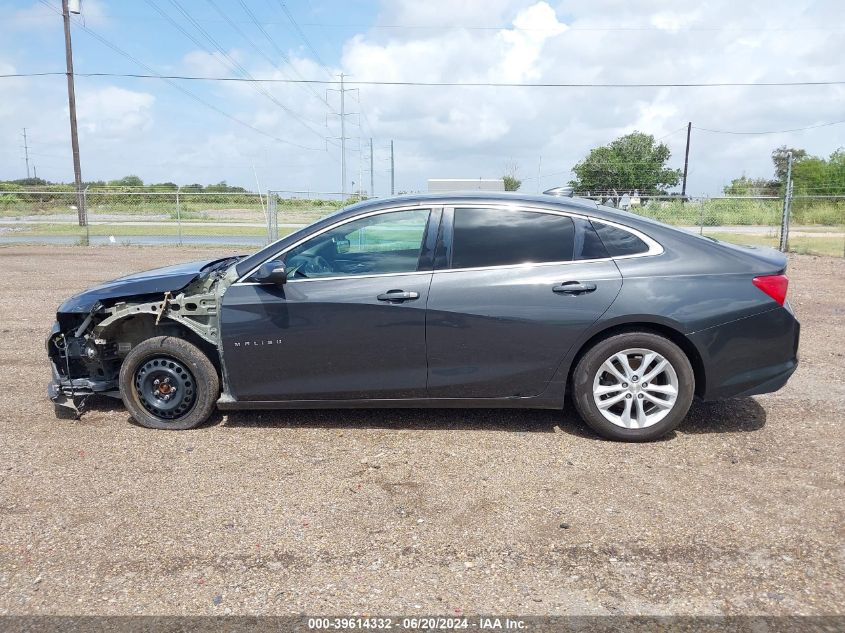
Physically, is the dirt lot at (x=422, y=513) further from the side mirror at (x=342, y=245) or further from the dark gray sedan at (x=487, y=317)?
the side mirror at (x=342, y=245)

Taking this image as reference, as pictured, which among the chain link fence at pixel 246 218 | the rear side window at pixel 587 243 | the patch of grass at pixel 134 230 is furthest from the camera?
the patch of grass at pixel 134 230

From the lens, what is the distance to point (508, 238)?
430 cm

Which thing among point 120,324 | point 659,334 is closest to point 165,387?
point 120,324

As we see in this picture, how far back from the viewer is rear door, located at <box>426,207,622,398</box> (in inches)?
163

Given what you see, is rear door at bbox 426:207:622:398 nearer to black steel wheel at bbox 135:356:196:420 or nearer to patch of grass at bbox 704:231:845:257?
black steel wheel at bbox 135:356:196:420

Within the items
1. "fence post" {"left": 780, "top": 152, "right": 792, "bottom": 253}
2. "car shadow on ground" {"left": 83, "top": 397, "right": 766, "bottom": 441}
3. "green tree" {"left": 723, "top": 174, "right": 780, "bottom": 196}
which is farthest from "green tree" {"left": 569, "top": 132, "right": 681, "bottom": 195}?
"car shadow on ground" {"left": 83, "top": 397, "right": 766, "bottom": 441}

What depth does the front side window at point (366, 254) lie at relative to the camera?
4355 millimetres

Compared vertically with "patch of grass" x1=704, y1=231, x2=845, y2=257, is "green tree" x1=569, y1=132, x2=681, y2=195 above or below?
above

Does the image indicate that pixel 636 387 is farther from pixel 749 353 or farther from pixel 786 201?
pixel 786 201

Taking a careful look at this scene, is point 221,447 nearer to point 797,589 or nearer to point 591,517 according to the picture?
point 591,517

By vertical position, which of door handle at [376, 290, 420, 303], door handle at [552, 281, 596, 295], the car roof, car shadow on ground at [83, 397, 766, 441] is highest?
the car roof

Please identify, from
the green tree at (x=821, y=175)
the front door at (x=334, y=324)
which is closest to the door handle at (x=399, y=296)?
the front door at (x=334, y=324)

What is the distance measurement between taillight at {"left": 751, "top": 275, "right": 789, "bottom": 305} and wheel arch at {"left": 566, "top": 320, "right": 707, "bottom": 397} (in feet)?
1.88

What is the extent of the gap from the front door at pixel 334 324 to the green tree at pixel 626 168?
2101 inches
